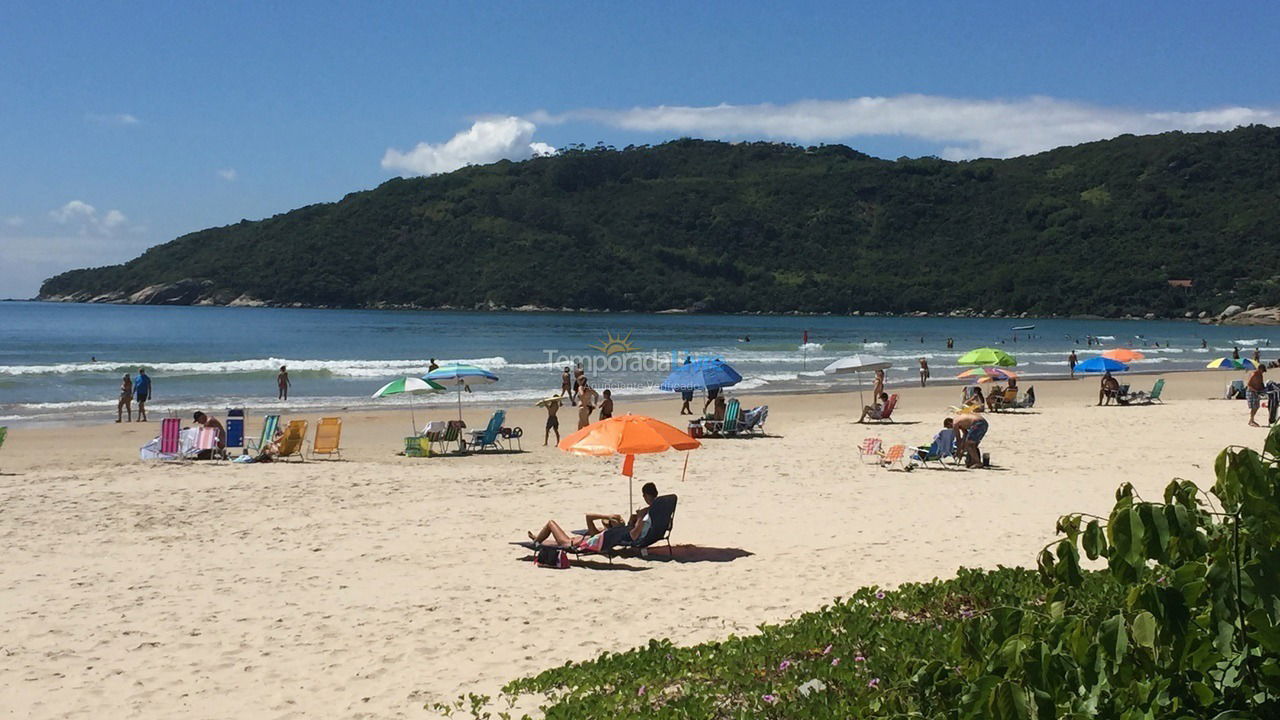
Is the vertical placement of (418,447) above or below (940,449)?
below

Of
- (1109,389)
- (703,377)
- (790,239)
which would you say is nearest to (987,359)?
(1109,389)

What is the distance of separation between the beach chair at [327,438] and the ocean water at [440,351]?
10332 mm

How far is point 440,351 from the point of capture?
61000 mm

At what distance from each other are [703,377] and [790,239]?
131 meters

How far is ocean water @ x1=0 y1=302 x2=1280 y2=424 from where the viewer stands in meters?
32.4

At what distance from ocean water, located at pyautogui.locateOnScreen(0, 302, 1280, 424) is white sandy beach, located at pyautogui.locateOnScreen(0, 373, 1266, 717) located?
13.7m

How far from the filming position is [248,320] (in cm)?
9888

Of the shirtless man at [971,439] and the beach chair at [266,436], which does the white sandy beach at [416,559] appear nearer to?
the shirtless man at [971,439]

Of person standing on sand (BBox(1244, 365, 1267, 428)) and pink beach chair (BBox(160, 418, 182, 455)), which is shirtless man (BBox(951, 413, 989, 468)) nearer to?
person standing on sand (BBox(1244, 365, 1267, 428))

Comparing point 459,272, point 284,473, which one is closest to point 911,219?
point 459,272

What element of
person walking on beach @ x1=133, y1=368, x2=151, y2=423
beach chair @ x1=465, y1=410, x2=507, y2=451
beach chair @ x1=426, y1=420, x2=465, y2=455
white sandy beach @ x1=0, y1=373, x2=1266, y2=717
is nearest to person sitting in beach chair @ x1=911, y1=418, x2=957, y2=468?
white sandy beach @ x1=0, y1=373, x2=1266, y2=717

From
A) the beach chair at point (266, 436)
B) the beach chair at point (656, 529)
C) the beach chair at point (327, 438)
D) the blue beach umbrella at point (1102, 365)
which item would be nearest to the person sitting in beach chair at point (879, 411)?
the blue beach umbrella at point (1102, 365)

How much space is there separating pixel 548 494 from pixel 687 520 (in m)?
2.35

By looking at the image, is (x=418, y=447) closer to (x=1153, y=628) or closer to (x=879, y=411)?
(x=879, y=411)
